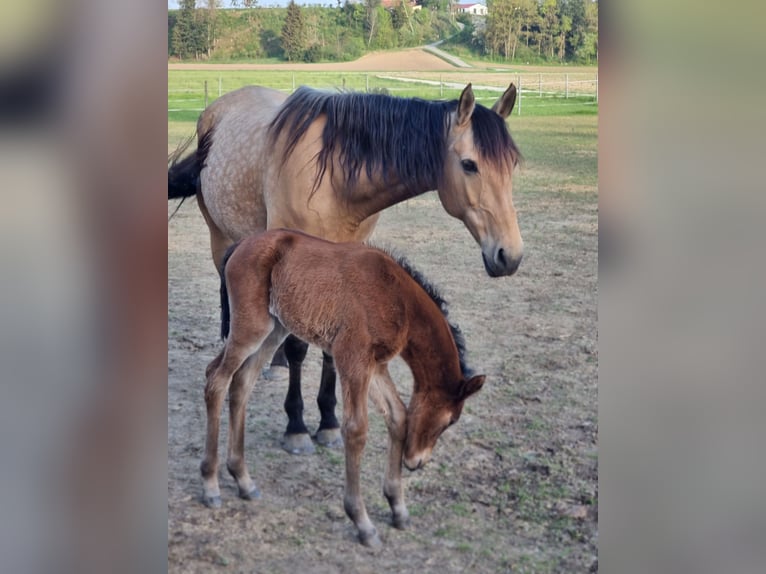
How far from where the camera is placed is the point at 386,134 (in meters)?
3.65

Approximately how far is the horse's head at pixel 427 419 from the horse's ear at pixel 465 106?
1.08 metres

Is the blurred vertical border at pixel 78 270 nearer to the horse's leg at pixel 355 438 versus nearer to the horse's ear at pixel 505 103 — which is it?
the horse's leg at pixel 355 438

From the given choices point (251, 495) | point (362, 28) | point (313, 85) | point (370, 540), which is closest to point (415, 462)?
point (370, 540)

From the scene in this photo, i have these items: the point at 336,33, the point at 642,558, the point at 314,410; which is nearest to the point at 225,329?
the point at 314,410

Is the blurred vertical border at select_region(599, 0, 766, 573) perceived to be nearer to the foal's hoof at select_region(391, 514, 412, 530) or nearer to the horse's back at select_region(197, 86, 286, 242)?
the foal's hoof at select_region(391, 514, 412, 530)

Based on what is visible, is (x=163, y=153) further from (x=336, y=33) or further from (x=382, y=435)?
(x=382, y=435)

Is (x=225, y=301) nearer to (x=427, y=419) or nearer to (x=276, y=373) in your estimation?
(x=276, y=373)

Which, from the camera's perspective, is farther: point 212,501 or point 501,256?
point 212,501

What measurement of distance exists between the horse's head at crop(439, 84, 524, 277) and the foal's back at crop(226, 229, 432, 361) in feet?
1.17

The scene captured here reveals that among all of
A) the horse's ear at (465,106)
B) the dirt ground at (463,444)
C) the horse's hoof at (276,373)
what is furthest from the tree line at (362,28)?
the horse's hoof at (276,373)

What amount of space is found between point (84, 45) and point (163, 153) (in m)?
0.41

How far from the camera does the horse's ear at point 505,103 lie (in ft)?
11.7

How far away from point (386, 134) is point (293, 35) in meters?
0.66

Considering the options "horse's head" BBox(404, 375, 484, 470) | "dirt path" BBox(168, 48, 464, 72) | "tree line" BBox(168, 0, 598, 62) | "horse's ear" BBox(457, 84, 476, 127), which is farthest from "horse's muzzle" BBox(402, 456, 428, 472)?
"tree line" BBox(168, 0, 598, 62)
